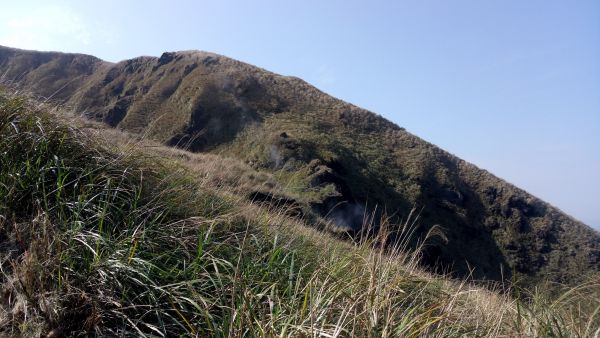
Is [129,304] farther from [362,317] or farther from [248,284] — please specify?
[362,317]

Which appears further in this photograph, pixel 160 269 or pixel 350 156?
pixel 350 156

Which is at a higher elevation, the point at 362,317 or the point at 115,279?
the point at 362,317

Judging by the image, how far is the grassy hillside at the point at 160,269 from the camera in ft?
8.94

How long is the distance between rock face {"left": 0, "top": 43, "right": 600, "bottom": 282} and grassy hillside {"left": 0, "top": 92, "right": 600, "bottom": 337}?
23941mm

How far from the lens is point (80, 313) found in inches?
111

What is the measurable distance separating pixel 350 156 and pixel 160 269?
39.8 m

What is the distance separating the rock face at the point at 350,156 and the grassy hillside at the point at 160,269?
78.5 ft

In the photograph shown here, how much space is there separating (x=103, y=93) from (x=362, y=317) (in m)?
57.5

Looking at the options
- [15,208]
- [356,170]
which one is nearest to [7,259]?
[15,208]

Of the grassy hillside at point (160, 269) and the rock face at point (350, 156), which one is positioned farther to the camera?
the rock face at point (350, 156)

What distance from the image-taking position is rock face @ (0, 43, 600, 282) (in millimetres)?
36125

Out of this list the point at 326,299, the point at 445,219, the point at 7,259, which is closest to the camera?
the point at 326,299

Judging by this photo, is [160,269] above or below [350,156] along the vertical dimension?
above

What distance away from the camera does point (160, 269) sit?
3.10 metres
